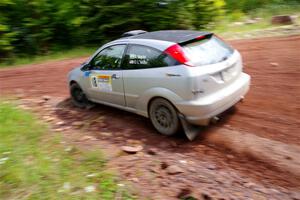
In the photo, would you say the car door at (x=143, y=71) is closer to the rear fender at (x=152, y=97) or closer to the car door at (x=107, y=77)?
the rear fender at (x=152, y=97)

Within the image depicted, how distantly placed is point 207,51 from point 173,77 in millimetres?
724

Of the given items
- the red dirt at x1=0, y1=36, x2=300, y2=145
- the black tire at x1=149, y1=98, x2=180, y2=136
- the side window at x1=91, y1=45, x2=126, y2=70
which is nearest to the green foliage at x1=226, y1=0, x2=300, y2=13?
the red dirt at x1=0, y1=36, x2=300, y2=145

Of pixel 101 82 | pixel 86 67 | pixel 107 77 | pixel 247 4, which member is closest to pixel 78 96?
pixel 86 67

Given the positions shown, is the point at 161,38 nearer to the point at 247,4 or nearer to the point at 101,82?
the point at 101,82

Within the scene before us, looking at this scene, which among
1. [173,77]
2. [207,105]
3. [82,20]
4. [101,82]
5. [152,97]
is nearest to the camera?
[207,105]

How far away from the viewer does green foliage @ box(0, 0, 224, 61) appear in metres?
12.4

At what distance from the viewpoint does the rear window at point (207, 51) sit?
535 centimetres

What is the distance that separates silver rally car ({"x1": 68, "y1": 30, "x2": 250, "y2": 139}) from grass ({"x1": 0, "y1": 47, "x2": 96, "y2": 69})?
661 cm

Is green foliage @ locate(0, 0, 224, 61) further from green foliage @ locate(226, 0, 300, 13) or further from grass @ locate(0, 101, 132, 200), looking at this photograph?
grass @ locate(0, 101, 132, 200)

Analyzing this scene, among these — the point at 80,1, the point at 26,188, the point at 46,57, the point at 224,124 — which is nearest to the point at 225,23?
the point at 80,1

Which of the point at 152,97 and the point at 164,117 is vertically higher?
the point at 152,97

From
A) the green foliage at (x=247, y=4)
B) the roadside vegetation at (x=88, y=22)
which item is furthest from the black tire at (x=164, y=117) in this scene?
the green foliage at (x=247, y=4)

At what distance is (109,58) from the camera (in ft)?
21.5

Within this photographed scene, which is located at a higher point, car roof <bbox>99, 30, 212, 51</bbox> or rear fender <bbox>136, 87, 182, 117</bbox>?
car roof <bbox>99, 30, 212, 51</bbox>
